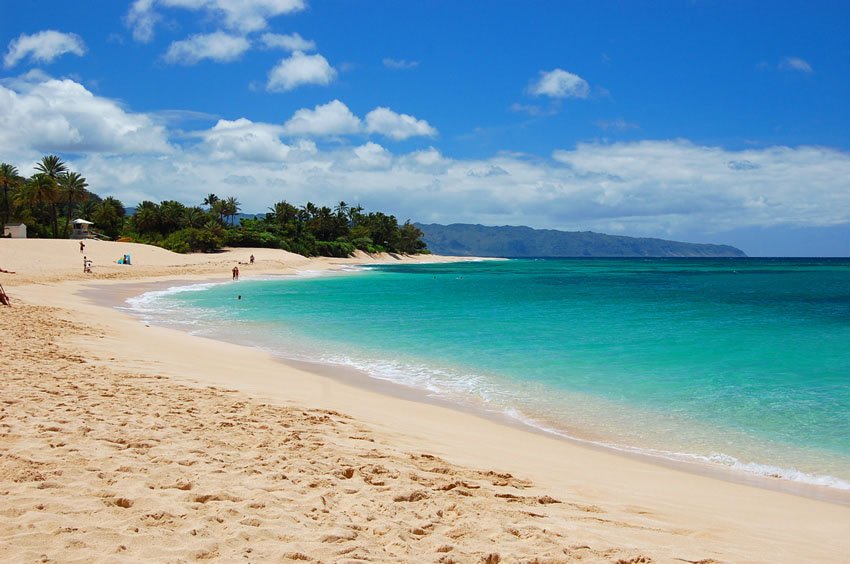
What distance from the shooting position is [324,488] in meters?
5.41

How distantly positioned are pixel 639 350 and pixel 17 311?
63.1 ft

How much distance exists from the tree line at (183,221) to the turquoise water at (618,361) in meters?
50.6

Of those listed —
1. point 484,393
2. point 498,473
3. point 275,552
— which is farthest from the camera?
point 484,393

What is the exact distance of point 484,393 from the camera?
12.6 meters

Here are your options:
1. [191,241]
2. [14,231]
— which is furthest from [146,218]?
[14,231]

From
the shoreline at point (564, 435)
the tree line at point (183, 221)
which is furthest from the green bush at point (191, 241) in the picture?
the shoreline at point (564, 435)

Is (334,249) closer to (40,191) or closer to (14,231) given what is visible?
(40,191)

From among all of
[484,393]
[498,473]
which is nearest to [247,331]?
[484,393]

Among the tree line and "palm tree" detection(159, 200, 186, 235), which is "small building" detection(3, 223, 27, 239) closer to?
the tree line

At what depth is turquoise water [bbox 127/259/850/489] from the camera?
9.77 meters

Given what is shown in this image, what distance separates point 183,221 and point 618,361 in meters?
85.6

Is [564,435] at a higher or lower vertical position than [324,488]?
lower

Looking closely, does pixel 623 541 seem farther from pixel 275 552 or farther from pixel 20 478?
pixel 20 478

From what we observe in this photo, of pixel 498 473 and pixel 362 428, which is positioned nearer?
pixel 498 473
